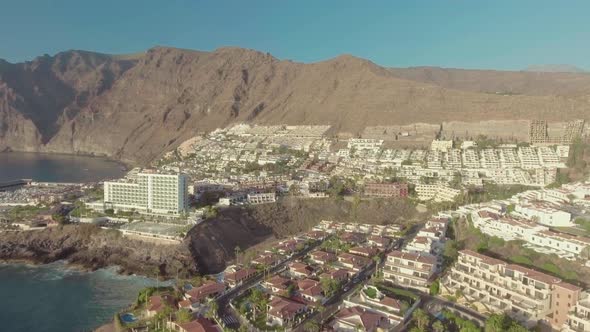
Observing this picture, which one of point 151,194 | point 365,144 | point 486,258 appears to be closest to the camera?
point 486,258

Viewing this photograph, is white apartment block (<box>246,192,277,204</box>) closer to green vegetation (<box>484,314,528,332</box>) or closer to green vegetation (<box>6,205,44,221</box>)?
green vegetation (<box>6,205,44,221</box>)

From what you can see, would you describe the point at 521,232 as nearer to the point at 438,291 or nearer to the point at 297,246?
the point at 438,291

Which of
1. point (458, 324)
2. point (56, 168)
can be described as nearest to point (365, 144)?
point (458, 324)

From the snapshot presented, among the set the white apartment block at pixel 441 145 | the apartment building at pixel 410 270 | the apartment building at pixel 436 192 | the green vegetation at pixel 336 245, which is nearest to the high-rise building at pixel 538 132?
the white apartment block at pixel 441 145

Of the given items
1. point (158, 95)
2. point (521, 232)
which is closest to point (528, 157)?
point (521, 232)

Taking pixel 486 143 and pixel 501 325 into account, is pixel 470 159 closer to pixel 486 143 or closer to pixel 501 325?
pixel 486 143

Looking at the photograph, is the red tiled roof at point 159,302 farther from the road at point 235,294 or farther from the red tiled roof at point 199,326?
the red tiled roof at point 199,326
